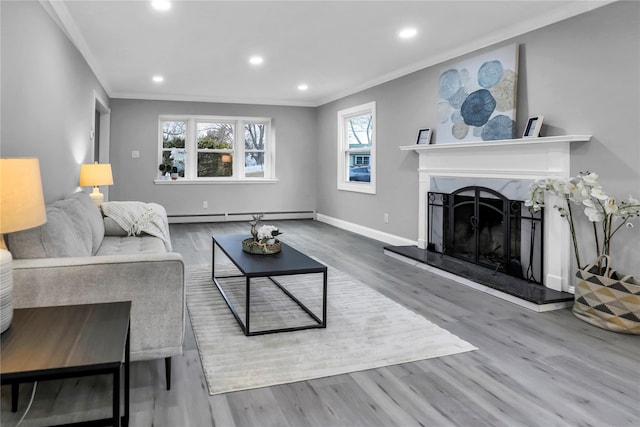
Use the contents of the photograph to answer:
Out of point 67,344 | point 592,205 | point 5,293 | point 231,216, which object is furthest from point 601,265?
point 231,216

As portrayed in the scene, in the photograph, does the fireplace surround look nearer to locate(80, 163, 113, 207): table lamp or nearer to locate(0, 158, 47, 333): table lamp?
locate(0, 158, 47, 333): table lamp

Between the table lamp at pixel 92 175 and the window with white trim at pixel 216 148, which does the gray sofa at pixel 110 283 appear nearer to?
the table lamp at pixel 92 175

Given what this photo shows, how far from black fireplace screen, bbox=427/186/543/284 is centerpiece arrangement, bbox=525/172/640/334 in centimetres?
40

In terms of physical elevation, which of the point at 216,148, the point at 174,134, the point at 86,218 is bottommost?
the point at 86,218

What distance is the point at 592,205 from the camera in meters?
3.00

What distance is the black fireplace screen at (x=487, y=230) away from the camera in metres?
3.77

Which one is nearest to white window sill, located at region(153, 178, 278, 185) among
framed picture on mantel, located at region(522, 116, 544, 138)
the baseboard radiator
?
the baseboard radiator

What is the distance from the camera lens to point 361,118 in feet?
22.9

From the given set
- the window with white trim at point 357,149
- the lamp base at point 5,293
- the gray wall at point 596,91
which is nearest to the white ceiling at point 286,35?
the gray wall at point 596,91

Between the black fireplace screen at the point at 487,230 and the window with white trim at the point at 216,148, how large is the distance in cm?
442

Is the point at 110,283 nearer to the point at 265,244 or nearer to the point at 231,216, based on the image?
the point at 265,244

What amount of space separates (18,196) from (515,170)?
143 inches

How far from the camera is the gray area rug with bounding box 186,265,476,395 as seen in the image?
7.44 ft

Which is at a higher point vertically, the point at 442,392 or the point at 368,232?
the point at 368,232
